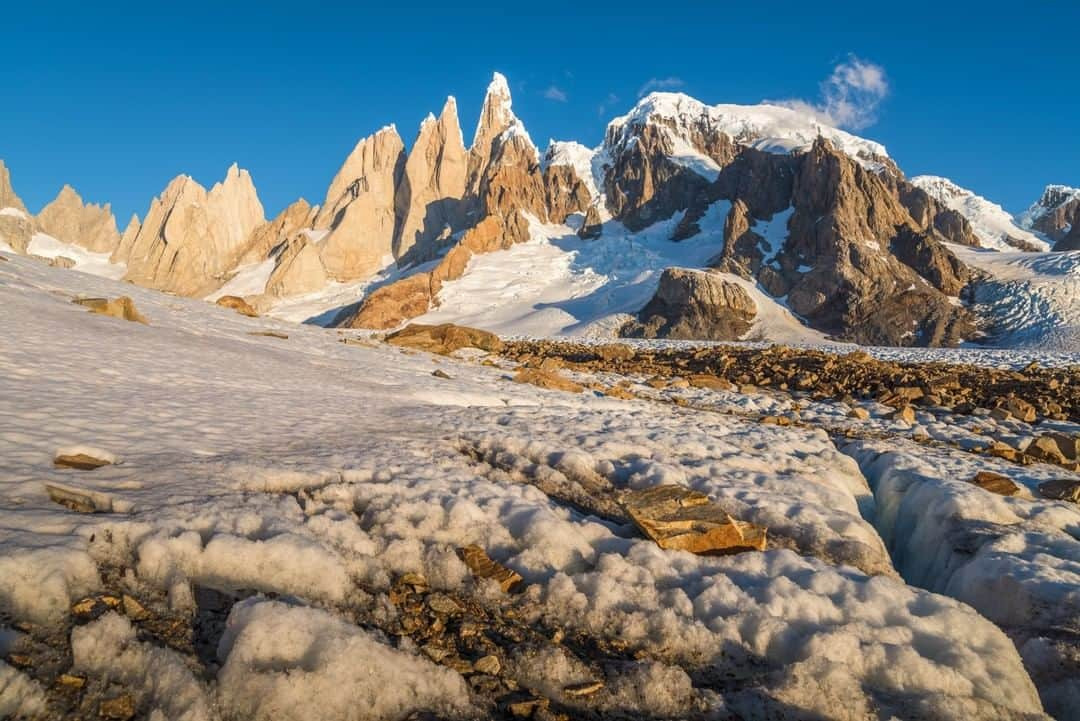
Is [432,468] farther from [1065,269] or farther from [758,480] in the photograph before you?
[1065,269]

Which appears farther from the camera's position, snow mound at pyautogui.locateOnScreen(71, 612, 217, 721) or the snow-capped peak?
the snow-capped peak

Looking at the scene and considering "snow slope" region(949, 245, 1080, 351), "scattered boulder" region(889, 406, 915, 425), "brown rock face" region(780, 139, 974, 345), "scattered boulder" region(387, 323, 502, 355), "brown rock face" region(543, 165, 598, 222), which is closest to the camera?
"scattered boulder" region(889, 406, 915, 425)

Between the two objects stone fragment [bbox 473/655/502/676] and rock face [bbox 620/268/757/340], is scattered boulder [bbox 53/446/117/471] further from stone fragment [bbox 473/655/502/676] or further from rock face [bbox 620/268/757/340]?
rock face [bbox 620/268/757/340]

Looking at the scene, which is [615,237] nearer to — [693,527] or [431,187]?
[431,187]

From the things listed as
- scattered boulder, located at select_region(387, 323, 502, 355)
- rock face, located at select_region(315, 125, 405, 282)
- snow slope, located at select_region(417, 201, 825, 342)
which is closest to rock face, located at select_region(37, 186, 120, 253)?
rock face, located at select_region(315, 125, 405, 282)

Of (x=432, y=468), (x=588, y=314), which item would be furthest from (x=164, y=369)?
(x=588, y=314)

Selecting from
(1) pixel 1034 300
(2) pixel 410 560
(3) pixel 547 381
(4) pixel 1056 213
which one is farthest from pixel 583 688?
(4) pixel 1056 213

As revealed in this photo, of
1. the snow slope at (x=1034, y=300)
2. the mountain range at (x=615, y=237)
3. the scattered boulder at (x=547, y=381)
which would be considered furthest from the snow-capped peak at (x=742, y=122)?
the scattered boulder at (x=547, y=381)
